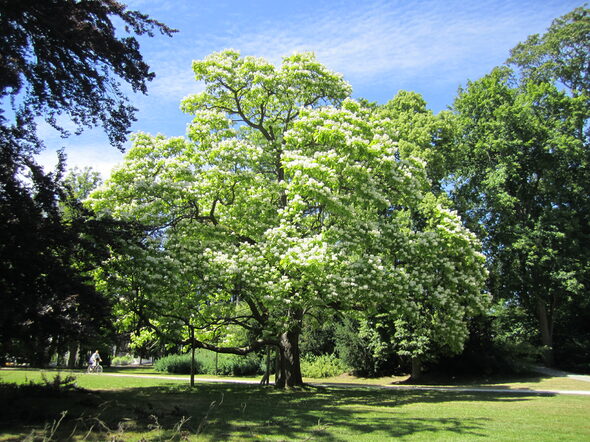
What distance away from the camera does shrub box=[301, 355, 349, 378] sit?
28203 millimetres

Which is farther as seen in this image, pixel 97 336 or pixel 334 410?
pixel 334 410

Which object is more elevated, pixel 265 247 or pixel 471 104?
pixel 471 104

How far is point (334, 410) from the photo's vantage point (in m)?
11.2

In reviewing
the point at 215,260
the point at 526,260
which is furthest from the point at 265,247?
the point at 526,260

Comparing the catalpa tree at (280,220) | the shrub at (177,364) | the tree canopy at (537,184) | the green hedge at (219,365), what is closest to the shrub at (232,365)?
the green hedge at (219,365)

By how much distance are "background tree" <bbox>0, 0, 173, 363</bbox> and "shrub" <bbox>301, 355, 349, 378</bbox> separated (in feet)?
65.3

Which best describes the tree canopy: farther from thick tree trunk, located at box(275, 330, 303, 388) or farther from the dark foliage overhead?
the dark foliage overhead

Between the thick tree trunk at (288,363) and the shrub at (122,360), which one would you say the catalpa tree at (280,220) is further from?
the shrub at (122,360)

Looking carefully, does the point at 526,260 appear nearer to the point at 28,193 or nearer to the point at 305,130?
the point at 305,130

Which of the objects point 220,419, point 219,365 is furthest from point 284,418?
point 219,365

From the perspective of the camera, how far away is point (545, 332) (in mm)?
30172

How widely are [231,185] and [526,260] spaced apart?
830 inches

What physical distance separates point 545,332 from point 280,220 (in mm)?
23709

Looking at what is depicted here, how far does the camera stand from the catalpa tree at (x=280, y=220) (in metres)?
13.9
